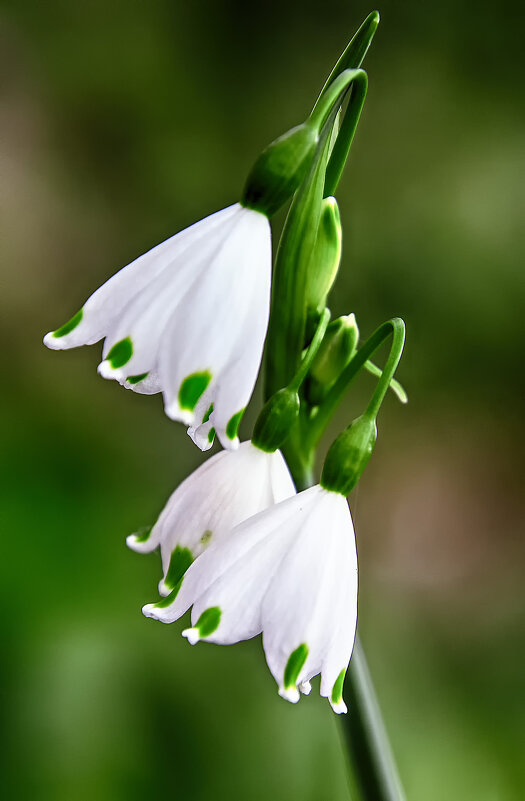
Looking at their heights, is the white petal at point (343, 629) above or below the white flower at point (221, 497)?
below

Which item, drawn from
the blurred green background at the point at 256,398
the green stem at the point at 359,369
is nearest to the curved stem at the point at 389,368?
the green stem at the point at 359,369

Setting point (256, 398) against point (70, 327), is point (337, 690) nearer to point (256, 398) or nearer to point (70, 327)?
point (70, 327)

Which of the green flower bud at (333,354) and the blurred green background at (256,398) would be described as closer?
the green flower bud at (333,354)

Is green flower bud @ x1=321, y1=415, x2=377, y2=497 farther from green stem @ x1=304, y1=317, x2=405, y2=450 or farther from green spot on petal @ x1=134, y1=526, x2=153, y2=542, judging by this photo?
green spot on petal @ x1=134, y1=526, x2=153, y2=542

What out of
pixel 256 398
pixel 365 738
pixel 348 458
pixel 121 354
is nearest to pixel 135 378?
pixel 121 354

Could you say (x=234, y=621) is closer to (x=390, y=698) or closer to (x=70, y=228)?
(x=390, y=698)

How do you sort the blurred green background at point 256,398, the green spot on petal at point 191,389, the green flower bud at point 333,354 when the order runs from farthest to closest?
the blurred green background at point 256,398, the green flower bud at point 333,354, the green spot on petal at point 191,389

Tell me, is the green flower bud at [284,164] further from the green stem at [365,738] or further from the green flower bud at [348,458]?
the green stem at [365,738]
